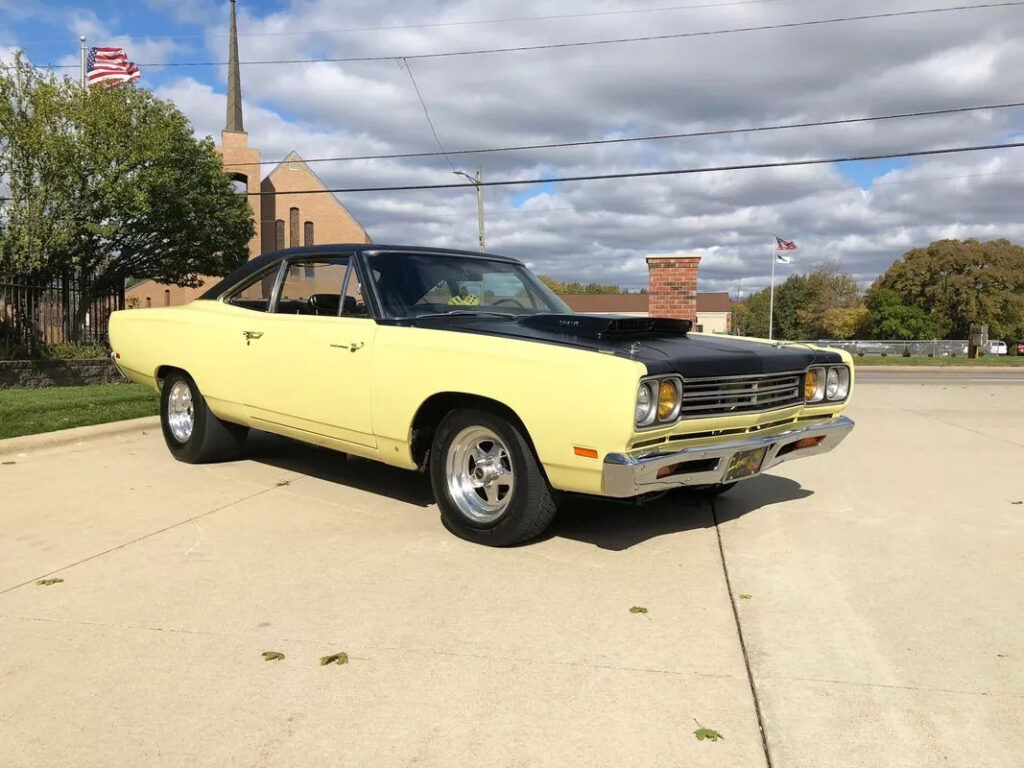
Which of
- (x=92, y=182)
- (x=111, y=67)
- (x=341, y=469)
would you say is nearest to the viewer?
(x=341, y=469)

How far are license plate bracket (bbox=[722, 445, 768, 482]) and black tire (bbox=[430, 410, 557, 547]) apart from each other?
3.14ft

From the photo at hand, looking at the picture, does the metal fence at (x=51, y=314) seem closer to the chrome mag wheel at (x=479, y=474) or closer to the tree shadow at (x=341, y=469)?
the tree shadow at (x=341, y=469)

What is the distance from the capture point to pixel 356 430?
5008 mm

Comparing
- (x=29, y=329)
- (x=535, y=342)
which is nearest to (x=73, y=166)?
(x=29, y=329)

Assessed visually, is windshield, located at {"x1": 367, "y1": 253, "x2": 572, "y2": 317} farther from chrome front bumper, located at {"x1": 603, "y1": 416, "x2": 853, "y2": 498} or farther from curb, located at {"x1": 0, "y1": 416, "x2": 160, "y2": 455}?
curb, located at {"x1": 0, "y1": 416, "x2": 160, "y2": 455}

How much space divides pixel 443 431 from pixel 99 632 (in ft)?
6.44

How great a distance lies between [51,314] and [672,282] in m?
10.9

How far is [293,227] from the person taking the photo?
51.2 m

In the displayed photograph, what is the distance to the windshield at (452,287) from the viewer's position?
5.12 meters

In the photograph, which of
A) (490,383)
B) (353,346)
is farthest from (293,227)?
(490,383)

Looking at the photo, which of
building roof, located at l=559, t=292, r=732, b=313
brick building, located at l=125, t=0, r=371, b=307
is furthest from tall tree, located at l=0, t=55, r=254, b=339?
building roof, located at l=559, t=292, r=732, b=313

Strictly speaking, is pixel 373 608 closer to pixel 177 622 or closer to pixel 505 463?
pixel 177 622

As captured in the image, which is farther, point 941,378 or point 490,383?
point 941,378

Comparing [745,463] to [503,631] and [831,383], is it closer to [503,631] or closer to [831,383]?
[831,383]
